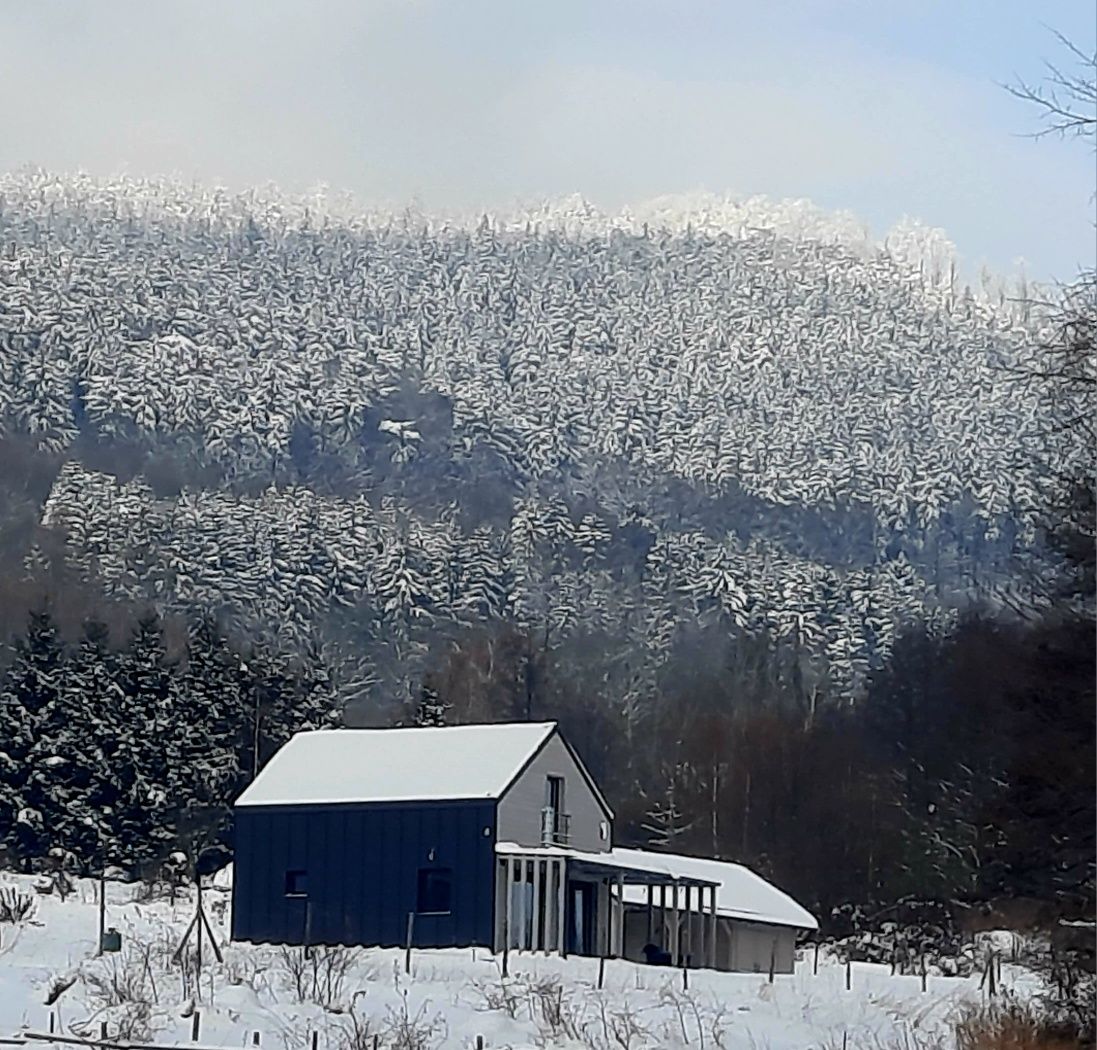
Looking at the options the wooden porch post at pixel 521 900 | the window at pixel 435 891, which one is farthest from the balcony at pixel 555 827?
the window at pixel 435 891

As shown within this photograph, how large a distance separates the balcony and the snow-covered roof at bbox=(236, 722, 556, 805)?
1450 millimetres

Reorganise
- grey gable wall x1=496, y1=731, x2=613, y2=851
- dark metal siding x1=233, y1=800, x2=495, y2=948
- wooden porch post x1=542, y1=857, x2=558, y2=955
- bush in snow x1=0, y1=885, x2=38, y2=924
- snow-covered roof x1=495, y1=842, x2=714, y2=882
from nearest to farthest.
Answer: bush in snow x1=0, y1=885, x2=38, y2=924 → dark metal siding x1=233, y1=800, x2=495, y2=948 → snow-covered roof x1=495, y1=842, x2=714, y2=882 → grey gable wall x1=496, y1=731, x2=613, y2=851 → wooden porch post x1=542, y1=857, x2=558, y2=955

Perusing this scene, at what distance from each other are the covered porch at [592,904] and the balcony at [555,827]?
0.25m

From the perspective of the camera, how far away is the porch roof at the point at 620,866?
39.0 m

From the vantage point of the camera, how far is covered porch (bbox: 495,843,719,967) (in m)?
38.5

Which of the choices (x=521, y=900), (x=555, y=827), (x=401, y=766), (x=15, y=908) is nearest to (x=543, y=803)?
(x=555, y=827)

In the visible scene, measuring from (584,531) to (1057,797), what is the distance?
106m

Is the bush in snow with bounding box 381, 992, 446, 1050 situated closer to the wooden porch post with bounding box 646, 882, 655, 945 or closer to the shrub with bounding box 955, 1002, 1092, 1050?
the shrub with bounding box 955, 1002, 1092, 1050

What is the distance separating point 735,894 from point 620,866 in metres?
6.08

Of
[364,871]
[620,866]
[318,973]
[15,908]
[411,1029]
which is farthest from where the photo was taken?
[620,866]

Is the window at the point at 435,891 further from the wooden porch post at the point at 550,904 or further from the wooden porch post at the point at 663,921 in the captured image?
the wooden porch post at the point at 663,921

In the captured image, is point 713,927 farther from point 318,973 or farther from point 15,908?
point 318,973

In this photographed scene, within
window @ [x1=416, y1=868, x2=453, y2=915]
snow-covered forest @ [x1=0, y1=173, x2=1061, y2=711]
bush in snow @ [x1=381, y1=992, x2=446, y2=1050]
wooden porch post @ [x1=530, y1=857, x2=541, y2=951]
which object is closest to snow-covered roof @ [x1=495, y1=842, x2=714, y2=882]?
wooden porch post @ [x1=530, y1=857, x2=541, y2=951]

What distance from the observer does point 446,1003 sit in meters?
23.1
